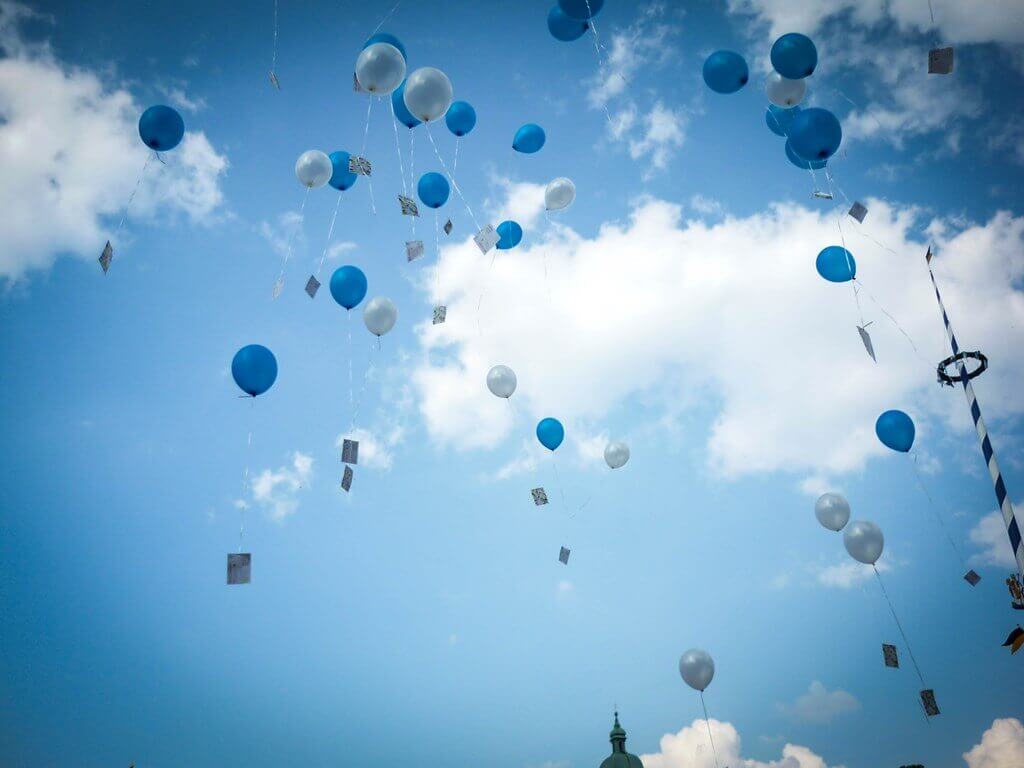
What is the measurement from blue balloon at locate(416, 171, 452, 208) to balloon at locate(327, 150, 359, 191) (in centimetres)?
79

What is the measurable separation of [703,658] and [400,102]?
7.41m

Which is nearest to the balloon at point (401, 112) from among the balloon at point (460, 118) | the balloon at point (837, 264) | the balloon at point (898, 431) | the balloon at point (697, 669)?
the balloon at point (460, 118)

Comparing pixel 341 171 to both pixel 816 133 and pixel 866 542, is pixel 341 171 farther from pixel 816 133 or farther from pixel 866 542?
pixel 866 542

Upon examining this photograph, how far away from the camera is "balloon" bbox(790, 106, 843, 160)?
5.42 metres

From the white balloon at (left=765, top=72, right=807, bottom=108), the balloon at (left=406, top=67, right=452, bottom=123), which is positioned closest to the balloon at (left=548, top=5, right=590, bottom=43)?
the balloon at (left=406, top=67, right=452, bottom=123)

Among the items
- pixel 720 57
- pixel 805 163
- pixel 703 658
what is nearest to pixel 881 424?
pixel 805 163

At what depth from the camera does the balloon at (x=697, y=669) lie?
284 inches

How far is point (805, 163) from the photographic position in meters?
6.26

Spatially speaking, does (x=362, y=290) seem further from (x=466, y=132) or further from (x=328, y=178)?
(x=466, y=132)

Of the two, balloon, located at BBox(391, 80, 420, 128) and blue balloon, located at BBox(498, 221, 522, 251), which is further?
blue balloon, located at BBox(498, 221, 522, 251)

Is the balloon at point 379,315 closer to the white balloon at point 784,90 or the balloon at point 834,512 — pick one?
the white balloon at point 784,90

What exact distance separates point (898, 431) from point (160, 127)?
315 inches

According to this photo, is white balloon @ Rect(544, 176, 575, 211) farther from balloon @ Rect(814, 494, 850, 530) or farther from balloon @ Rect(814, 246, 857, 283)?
balloon @ Rect(814, 494, 850, 530)

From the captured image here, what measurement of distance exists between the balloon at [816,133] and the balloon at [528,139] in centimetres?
297
